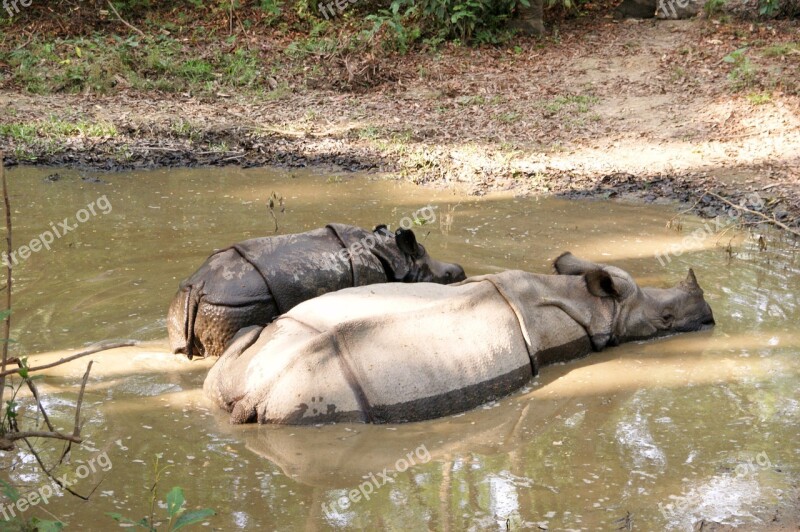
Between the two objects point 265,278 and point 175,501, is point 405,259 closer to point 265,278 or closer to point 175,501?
point 265,278

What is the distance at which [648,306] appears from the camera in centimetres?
752

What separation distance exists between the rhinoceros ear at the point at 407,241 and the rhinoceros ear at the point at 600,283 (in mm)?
1363

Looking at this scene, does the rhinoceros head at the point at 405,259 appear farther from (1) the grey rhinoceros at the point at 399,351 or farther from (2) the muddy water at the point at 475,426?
(2) the muddy water at the point at 475,426

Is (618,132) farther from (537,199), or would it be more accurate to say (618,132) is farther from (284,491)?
(284,491)

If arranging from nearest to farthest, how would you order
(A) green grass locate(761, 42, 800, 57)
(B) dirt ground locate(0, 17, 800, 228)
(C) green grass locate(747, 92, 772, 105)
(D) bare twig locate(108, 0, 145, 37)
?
(B) dirt ground locate(0, 17, 800, 228)
(C) green grass locate(747, 92, 772, 105)
(A) green grass locate(761, 42, 800, 57)
(D) bare twig locate(108, 0, 145, 37)

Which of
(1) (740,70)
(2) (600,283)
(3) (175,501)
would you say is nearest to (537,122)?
(1) (740,70)

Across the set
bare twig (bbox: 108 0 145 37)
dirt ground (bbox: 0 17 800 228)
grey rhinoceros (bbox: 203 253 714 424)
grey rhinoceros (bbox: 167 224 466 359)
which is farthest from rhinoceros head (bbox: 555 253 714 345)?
bare twig (bbox: 108 0 145 37)

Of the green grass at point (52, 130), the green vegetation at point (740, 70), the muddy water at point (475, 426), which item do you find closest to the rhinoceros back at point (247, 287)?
the muddy water at point (475, 426)

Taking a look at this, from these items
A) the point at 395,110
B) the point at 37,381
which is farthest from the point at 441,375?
the point at 395,110

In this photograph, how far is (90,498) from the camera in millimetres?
4992

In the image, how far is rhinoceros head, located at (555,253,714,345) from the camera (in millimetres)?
7312

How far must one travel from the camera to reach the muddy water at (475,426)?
500 cm

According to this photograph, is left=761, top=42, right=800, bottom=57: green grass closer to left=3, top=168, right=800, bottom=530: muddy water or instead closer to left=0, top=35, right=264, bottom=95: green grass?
left=3, top=168, right=800, bottom=530: muddy water

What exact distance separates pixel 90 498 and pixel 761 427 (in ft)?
13.2
